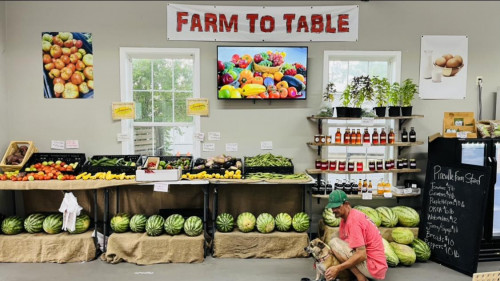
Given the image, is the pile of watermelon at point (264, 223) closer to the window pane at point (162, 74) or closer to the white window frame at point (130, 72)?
the white window frame at point (130, 72)

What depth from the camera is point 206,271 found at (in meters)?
3.76

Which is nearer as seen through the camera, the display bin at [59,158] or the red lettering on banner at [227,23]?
the display bin at [59,158]

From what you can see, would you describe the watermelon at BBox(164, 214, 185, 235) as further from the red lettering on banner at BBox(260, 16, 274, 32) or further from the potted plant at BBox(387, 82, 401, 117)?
the potted plant at BBox(387, 82, 401, 117)

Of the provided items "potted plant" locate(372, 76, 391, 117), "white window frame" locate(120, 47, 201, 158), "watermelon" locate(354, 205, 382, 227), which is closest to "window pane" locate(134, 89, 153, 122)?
"white window frame" locate(120, 47, 201, 158)

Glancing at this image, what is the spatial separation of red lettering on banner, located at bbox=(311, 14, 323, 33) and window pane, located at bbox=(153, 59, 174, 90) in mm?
2227

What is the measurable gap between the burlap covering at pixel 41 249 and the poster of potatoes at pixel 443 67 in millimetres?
5288

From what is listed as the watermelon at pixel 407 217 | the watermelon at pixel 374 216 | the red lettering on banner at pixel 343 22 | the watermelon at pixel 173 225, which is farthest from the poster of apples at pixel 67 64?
the watermelon at pixel 407 217

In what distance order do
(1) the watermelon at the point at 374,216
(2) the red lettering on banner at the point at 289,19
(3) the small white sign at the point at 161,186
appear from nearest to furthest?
(3) the small white sign at the point at 161,186 < (1) the watermelon at the point at 374,216 < (2) the red lettering on banner at the point at 289,19

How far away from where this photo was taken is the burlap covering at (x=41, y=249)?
3.98 meters

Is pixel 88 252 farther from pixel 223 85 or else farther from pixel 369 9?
pixel 369 9

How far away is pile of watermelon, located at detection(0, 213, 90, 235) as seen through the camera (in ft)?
13.4

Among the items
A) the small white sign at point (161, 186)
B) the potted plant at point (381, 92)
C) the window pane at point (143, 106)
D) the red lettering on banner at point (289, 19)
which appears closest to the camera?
the small white sign at point (161, 186)

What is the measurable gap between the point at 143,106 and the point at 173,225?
2.00 meters

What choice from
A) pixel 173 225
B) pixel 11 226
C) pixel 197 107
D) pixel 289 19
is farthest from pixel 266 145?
pixel 11 226
